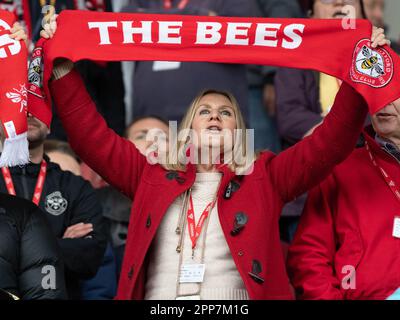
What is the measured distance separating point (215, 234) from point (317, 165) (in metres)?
0.53

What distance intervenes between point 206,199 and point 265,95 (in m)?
2.23

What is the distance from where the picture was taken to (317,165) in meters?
4.78

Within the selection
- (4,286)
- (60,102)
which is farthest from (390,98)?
(4,286)

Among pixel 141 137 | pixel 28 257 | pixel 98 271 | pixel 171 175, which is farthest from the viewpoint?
pixel 141 137

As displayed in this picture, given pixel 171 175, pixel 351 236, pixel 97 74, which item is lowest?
pixel 351 236

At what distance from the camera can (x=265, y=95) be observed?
7012 millimetres

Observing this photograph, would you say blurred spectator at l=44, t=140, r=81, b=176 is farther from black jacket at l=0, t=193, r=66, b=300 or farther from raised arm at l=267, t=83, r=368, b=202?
raised arm at l=267, t=83, r=368, b=202

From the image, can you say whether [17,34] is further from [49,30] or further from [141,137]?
[141,137]

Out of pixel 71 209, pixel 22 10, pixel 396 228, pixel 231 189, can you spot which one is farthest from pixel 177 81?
pixel 396 228

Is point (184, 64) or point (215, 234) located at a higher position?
point (184, 64)

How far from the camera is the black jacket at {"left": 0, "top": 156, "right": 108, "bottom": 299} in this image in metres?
5.23
